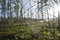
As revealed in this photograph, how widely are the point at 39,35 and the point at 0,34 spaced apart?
2.94 metres

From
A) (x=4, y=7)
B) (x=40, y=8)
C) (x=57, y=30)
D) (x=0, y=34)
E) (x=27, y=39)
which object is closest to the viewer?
(x=27, y=39)

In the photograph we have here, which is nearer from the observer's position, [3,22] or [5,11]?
[3,22]

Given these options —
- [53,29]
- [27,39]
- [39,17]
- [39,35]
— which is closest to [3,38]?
[27,39]

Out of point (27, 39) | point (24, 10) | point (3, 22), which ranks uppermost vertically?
point (24, 10)

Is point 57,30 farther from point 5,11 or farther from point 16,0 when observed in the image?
point 5,11

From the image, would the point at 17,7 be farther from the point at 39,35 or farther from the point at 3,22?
the point at 39,35

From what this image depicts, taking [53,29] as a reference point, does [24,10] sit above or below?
above

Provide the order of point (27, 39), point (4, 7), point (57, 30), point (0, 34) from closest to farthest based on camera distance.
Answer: point (27, 39)
point (0, 34)
point (57, 30)
point (4, 7)

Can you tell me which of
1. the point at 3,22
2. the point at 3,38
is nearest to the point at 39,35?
the point at 3,38

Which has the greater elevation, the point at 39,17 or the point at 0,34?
the point at 39,17

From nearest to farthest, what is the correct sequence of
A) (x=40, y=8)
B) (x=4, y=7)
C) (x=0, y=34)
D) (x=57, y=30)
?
(x=0, y=34), (x=57, y=30), (x=40, y=8), (x=4, y=7)

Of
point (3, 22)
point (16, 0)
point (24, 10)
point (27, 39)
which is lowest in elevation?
point (27, 39)

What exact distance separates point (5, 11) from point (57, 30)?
720cm

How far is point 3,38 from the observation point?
8.80 m
